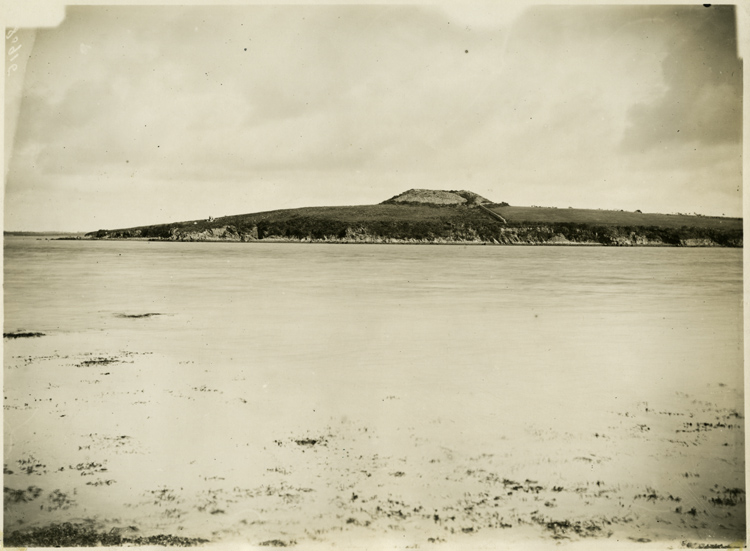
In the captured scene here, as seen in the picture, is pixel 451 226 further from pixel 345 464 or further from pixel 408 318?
pixel 345 464

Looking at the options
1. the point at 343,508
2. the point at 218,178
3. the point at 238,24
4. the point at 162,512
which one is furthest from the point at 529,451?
the point at 238,24

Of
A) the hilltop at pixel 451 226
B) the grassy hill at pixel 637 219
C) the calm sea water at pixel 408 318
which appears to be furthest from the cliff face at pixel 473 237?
the calm sea water at pixel 408 318

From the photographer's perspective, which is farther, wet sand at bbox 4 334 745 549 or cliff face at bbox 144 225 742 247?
cliff face at bbox 144 225 742 247

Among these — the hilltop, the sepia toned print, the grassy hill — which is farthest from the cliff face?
the sepia toned print

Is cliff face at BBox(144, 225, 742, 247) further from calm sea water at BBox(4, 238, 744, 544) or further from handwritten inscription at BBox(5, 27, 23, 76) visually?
handwritten inscription at BBox(5, 27, 23, 76)

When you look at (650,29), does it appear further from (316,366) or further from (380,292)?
(316,366)

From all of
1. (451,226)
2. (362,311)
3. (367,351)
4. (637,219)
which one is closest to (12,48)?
(362,311)

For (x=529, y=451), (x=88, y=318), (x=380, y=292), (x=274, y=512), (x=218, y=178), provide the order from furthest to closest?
(x=380, y=292), (x=218, y=178), (x=88, y=318), (x=529, y=451), (x=274, y=512)
